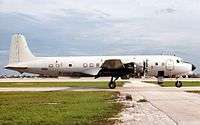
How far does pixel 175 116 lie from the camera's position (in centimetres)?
1989

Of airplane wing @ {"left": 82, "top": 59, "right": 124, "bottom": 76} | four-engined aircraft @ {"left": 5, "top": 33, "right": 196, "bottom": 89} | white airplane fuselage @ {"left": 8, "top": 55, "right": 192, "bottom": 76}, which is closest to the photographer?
airplane wing @ {"left": 82, "top": 59, "right": 124, "bottom": 76}

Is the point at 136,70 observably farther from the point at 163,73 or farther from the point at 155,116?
the point at 155,116

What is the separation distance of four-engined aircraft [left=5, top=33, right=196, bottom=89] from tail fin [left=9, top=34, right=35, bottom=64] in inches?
11.5

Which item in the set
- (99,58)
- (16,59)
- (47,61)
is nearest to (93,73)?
(99,58)

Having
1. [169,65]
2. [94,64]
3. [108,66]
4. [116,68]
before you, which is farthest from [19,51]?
[169,65]

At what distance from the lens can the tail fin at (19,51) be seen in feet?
188

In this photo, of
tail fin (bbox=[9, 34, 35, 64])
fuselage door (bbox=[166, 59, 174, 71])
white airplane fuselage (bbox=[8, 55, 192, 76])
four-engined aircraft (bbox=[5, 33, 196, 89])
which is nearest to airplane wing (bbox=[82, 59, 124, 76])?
four-engined aircraft (bbox=[5, 33, 196, 89])

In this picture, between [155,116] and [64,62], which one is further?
[64,62]

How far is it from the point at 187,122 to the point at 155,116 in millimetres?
2616

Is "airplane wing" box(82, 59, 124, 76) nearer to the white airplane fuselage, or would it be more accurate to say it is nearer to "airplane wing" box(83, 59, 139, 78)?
"airplane wing" box(83, 59, 139, 78)

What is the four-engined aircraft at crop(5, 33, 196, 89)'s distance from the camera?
51500mm

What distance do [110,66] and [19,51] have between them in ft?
42.0

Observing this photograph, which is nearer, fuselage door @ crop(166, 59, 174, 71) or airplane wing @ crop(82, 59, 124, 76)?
airplane wing @ crop(82, 59, 124, 76)

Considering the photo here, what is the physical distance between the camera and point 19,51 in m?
57.5
